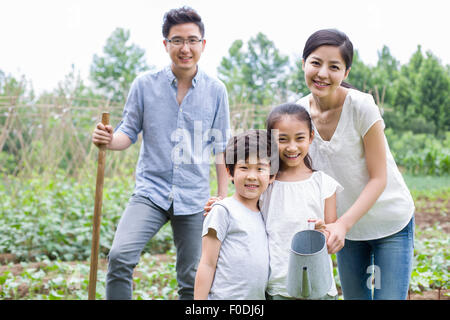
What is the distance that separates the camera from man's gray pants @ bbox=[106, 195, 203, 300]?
7.04ft

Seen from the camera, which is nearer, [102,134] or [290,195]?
[290,195]

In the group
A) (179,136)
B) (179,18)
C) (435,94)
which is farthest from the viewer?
(435,94)

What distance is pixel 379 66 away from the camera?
2205cm

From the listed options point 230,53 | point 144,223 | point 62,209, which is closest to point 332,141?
point 144,223

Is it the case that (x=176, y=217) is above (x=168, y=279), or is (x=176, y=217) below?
above

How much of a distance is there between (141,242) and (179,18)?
1.13 metres

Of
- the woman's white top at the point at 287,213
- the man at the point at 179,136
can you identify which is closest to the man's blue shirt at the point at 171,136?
the man at the point at 179,136

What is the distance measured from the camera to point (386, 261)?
6.20 feet

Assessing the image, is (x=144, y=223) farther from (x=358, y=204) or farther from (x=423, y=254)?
(x=423, y=254)

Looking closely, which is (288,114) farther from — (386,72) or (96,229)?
(386,72)

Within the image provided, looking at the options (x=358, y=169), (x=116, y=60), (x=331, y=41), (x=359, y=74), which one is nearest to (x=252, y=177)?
(x=358, y=169)

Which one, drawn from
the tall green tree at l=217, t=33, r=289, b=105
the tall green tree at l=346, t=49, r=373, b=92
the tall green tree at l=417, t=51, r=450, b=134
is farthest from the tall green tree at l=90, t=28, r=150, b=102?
the tall green tree at l=417, t=51, r=450, b=134

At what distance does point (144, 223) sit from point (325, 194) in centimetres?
99

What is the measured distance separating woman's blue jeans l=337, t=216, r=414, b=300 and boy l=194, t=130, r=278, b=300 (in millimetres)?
576
